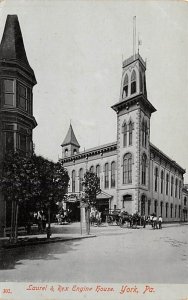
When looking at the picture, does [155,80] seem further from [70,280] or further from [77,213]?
[77,213]

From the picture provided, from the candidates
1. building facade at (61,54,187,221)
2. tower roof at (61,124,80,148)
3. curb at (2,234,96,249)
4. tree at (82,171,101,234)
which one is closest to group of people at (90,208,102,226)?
building facade at (61,54,187,221)

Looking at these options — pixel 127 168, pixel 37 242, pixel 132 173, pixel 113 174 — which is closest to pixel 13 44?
pixel 37 242

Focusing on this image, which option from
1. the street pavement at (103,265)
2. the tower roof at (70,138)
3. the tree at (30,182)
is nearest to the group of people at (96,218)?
the tree at (30,182)

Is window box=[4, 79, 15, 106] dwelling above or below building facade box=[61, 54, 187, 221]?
above

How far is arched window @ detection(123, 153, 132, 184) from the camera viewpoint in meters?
17.9

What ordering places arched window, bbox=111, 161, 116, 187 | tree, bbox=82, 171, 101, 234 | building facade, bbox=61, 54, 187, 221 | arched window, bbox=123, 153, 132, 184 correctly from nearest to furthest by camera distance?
tree, bbox=82, 171, 101, 234 < building facade, bbox=61, 54, 187, 221 < arched window, bbox=111, 161, 116, 187 < arched window, bbox=123, 153, 132, 184

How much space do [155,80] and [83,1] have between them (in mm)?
2358

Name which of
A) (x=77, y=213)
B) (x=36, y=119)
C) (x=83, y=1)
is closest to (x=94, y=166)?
(x=77, y=213)

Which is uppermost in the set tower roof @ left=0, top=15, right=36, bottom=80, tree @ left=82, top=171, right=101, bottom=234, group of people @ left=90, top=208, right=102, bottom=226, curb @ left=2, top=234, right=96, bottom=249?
tower roof @ left=0, top=15, right=36, bottom=80

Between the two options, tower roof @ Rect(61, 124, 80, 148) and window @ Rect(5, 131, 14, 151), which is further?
window @ Rect(5, 131, 14, 151)

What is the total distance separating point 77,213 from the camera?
1472 centimetres

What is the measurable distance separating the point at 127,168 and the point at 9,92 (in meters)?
9.67

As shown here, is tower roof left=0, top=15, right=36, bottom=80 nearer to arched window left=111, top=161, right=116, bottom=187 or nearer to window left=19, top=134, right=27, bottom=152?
window left=19, top=134, right=27, bottom=152

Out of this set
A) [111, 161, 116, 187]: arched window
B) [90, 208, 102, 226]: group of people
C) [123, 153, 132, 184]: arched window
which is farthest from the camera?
[123, 153, 132, 184]: arched window
